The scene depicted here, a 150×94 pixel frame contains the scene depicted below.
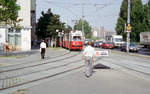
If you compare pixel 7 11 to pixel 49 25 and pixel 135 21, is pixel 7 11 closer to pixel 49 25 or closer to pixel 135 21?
pixel 49 25

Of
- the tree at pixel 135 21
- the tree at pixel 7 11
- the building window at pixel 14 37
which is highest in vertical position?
the tree at pixel 135 21

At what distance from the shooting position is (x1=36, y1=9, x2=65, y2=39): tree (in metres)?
46.6

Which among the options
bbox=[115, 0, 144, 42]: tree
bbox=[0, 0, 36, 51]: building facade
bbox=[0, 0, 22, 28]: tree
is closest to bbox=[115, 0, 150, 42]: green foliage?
bbox=[115, 0, 144, 42]: tree

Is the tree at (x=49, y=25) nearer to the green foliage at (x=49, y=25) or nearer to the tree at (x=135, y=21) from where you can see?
the green foliage at (x=49, y=25)

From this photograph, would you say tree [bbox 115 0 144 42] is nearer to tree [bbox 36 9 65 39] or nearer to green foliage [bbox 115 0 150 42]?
green foliage [bbox 115 0 150 42]

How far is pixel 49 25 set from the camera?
47562 millimetres

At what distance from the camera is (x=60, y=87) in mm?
8508

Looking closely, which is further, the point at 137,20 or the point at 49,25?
the point at 137,20

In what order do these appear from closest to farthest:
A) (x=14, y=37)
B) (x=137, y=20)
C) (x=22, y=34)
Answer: (x=14, y=37), (x=22, y=34), (x=137, y=20)

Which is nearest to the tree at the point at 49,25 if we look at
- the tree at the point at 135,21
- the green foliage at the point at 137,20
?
the tree at the point at 135,21

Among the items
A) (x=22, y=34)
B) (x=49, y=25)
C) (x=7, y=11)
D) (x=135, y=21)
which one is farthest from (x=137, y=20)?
(x=7, y=11)

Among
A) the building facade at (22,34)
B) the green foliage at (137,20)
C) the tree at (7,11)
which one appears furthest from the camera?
the green foliage at (137,20)

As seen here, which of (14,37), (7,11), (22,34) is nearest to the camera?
(7,11)

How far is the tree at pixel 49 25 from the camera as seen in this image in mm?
46625
